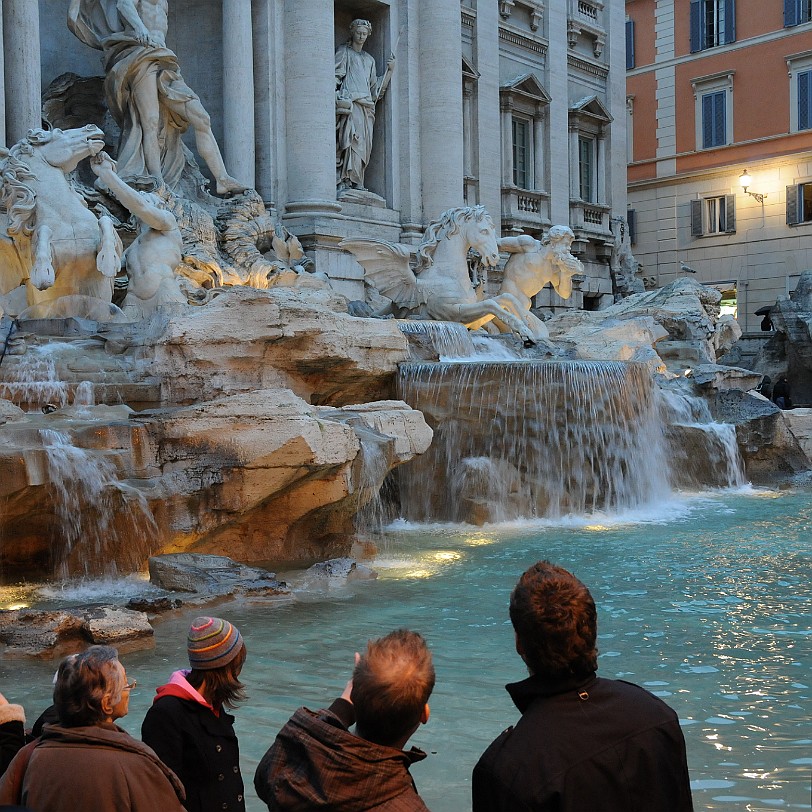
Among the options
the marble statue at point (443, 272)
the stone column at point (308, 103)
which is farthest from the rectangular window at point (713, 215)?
the marble statue at point (443, 272)

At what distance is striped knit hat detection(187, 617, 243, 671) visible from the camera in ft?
8.33

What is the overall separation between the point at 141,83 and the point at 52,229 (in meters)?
5.12

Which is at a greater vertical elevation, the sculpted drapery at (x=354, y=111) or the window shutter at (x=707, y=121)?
the window shutter at (x=707, y=121)

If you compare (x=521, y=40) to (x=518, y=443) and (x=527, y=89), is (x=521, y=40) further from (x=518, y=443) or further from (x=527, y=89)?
(x=518, y=443)

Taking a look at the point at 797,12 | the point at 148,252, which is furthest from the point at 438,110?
the point at 797,12

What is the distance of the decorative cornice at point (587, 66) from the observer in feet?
80.1

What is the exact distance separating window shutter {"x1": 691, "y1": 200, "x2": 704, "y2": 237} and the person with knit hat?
27.7 metres

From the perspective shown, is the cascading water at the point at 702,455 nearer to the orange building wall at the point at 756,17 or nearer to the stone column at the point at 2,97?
the stone column at the point at 2,97

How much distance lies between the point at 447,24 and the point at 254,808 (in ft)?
56.7

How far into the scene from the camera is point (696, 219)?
94.6 ft


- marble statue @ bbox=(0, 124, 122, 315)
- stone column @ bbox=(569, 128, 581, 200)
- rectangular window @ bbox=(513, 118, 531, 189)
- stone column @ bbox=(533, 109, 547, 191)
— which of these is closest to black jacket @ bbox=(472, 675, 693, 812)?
marble statue @ bbox=(0, 124, 122, 315)

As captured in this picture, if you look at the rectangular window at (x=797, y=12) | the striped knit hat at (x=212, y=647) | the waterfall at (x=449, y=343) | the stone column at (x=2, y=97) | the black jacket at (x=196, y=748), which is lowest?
the black jacket at (x=196, y=748)

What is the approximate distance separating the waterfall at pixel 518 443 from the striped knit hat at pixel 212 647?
7.35 m

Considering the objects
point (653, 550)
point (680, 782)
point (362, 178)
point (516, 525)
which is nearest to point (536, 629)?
point (680, 782)
